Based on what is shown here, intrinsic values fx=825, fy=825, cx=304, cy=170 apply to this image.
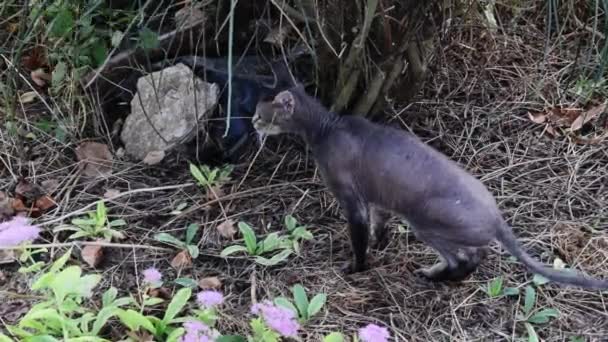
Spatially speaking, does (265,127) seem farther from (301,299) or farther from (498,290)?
(498,290)

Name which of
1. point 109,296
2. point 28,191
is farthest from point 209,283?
point 28,191

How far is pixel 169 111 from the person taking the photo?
3.15 m

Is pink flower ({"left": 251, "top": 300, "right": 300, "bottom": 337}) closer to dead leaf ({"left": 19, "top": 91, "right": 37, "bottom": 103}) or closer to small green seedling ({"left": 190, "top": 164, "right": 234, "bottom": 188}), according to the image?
small green seedling ({"left": 190, "top": 164, "right": 234, "bottom": 188})

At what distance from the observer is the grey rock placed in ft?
10.2

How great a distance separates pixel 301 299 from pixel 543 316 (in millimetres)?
703

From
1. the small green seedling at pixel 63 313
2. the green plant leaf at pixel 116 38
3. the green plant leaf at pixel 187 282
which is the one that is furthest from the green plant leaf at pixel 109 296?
the green plant leaf at pixel 116 38

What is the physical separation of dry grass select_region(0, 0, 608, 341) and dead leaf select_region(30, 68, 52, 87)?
33 centimetres

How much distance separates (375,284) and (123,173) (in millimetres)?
1077

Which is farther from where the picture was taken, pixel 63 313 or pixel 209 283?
pixel 209 283

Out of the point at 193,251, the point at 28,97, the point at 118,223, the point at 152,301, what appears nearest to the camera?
the point at 152,301

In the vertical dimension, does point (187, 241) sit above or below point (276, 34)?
below

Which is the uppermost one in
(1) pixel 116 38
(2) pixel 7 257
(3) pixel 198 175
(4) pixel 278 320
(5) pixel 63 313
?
(1) pixel 116 38

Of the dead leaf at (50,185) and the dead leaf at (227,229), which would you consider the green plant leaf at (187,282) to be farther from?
the dead leaf at (50,185)

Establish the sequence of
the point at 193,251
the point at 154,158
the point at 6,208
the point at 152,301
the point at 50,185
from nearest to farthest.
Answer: the point at 152,301, the point at 193,251, the point at 6,208, the point at 50,185, the point at 154,158
